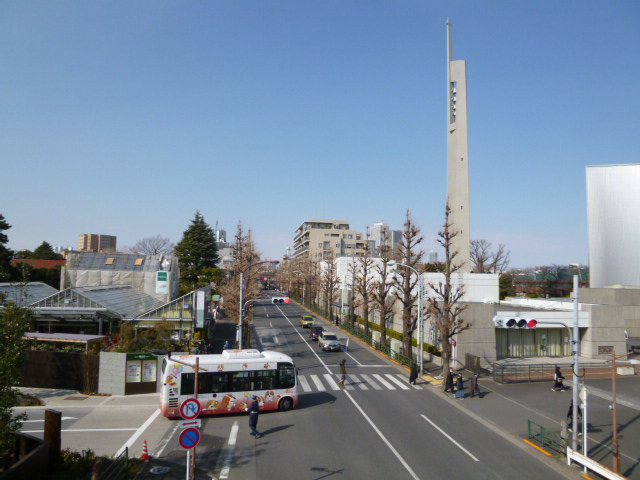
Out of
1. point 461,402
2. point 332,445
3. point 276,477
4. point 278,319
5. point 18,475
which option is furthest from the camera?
point 278,319

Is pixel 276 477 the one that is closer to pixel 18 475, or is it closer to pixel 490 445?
pixel 18 475

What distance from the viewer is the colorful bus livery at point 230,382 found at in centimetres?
2055

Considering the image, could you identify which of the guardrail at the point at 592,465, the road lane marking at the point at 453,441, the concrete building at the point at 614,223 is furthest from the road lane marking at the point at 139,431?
the concrete building at the point at 614,223

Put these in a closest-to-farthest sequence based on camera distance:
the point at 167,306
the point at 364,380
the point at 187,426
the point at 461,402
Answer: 1. the point at 187,426
2. the point at 461,402
3. the point at 364,380
4. the point at 167,306

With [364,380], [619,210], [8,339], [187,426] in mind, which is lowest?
[364,380]

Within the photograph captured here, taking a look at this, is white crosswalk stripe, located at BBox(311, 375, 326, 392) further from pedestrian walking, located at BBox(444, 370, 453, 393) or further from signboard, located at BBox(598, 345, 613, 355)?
signboard, located at BBox(598, 345, 613, 355)

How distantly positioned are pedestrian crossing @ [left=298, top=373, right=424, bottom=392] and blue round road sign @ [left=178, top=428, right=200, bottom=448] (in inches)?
594

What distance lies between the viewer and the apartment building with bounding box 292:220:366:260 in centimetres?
13562

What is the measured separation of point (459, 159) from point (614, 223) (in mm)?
38743

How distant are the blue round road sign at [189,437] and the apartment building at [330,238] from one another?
115209 mm

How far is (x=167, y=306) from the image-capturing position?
35.8m

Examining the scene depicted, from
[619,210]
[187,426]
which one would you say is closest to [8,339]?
[187,426]

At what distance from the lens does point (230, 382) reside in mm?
21344

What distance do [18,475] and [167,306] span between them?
2461 cm
